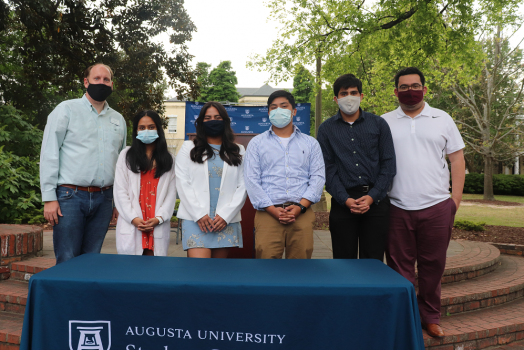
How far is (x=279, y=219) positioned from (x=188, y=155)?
0.93 meters

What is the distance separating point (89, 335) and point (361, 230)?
2.11 metres

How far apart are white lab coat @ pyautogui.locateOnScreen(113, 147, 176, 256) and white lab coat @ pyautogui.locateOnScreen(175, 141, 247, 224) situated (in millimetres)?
148

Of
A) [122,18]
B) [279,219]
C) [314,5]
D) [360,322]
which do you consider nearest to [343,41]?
[314,5]

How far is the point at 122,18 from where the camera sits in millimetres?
10086

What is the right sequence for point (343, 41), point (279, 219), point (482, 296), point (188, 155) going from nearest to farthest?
point (279, 219) < point (188, 155) < point (482, 296) < point (343, 41)

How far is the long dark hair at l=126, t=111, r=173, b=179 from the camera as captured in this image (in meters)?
3.14

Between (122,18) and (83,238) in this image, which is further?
(122,18)

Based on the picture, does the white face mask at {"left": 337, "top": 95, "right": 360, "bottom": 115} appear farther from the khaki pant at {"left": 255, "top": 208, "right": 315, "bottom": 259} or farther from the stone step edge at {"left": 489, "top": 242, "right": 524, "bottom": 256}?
the stone step edge at {"left": 489, "top": 242, "right": 524, "bottom": 256}

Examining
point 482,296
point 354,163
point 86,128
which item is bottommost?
point 482,296

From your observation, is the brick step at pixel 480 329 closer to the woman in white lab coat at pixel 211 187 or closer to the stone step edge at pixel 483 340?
the stone step edge at pixel 483 340

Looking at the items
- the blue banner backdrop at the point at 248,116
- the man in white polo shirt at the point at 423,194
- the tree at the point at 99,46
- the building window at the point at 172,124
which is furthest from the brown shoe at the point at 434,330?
the building window at the point at 172,124

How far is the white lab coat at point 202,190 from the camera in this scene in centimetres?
304

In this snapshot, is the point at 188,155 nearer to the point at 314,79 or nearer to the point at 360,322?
the point at 360,322

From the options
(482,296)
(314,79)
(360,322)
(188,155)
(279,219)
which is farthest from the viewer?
(314,79)
